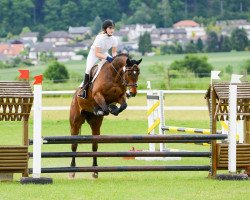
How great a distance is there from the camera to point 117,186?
1319 centimetres

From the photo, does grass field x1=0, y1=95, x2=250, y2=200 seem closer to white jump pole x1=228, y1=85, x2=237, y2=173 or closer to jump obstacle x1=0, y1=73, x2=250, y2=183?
jump obstacle x1=0, y1=73, x2=250, y2=183

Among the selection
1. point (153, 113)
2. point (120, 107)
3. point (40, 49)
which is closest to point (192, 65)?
point (153, 113)

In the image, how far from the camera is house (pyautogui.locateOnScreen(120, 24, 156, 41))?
158000 millimetres

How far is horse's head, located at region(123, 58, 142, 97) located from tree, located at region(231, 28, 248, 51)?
353 ft

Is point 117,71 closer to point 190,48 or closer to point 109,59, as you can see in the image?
point 109,59

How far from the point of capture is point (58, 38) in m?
155

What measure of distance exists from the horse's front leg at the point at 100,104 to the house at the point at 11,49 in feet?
416

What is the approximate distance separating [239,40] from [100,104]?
4473 inches

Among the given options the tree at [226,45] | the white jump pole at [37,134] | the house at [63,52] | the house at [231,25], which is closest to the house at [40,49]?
the house at [63,52]

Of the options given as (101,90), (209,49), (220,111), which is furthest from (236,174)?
(209,49)

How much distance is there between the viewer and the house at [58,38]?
6058 inches

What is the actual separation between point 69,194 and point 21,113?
1.79 meters

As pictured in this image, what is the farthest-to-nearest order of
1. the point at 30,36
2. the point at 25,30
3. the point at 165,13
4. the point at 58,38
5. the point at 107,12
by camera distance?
the point at 165,13
the point at 25,30
the point at 30,36
the point at 107,12
the point at 58,38

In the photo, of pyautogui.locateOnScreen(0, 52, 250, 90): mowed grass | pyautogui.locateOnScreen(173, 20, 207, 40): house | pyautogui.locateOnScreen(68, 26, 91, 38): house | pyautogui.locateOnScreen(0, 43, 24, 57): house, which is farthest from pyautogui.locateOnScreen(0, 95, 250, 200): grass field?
pyautogui.locateOnScreen(68, 26, 91, 38): house
